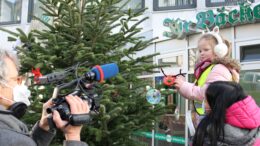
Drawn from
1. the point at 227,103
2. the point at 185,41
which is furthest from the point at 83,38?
the point at 185,41

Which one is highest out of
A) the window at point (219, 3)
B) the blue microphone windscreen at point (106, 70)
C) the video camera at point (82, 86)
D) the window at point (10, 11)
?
the window at point (10, 11)

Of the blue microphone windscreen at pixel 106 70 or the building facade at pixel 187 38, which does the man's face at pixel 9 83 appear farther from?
the building facade at pixel 187 38

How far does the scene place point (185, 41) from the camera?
8672 mm

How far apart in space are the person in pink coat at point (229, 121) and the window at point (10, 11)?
430 inches

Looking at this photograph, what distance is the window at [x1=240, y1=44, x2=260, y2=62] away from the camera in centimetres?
738

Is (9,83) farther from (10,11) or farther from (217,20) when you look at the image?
(10,11)

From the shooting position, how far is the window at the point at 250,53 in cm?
738

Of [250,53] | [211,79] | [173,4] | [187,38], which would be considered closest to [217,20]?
[250,53]

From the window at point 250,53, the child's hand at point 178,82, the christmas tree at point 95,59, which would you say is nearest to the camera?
the child's hand at point 178,82

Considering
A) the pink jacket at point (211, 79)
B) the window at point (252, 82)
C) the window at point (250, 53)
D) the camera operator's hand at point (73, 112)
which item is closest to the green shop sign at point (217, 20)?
the window at point (250, 53)

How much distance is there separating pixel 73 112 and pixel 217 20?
638cm

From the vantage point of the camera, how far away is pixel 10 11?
12.9 meters

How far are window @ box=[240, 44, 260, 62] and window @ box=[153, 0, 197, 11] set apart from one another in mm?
2502

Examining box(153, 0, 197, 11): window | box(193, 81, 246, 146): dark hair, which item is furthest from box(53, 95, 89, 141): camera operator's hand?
box(153, 0, 197, 11): window
